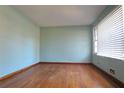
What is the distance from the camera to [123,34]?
9.07ft

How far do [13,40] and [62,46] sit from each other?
140 inches

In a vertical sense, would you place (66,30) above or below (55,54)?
above

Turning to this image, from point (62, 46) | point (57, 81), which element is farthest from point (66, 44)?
point (57, 81)

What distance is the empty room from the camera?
3.03 meters

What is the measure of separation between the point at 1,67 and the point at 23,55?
1496mm

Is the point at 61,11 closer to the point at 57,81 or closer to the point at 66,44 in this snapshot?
the point at 57,81

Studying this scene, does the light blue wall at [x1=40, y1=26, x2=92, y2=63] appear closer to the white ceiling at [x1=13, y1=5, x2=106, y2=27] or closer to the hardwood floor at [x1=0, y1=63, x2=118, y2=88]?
the white ceiling at [x1=13, y1=5, x2=106, y2=27]

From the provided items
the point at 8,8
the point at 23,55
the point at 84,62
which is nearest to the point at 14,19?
the point at 8,8

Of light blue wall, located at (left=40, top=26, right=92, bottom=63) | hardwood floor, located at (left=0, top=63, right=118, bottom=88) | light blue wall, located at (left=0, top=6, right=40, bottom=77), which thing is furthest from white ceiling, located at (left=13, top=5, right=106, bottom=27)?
hardwood floor, located at (left=0, top=63, right=118, bottom=88)

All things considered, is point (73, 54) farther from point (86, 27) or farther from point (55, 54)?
point (86, 27)

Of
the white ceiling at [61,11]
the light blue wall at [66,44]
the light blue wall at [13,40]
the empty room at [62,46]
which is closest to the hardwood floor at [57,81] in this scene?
the empty room at [62,46]

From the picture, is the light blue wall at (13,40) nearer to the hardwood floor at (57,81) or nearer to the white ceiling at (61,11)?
the white ceiling at (61,11)
